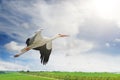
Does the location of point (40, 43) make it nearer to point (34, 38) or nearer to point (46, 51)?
point (34, 38)

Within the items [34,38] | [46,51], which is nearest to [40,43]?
[34,38]

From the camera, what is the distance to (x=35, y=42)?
15.0ft

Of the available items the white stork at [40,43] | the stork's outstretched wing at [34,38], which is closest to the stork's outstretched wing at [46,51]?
the white stork at [40,43]

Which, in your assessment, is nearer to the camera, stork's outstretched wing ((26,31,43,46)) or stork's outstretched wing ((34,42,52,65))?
stork's outstretched wing ((26,31,43,46))

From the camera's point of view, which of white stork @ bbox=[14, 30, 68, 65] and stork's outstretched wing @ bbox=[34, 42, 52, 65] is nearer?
white stork @ bbox=[14, 30, 68, 65]

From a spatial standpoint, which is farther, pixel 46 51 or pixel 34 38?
pixel 46 51

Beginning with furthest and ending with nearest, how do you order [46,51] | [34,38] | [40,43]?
[46,51] → [34,38] → [40,43]

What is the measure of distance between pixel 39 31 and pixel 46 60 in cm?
49

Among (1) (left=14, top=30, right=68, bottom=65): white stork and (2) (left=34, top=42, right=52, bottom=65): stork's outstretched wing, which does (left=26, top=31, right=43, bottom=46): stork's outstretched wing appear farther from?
(2) (left=34, top=42, right=52, bottom=65): stork's outstretched wing

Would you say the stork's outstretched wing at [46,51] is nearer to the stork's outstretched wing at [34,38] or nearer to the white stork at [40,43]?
the white stork at [40,43]

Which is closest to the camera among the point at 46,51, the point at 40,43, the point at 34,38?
the point at 40,43

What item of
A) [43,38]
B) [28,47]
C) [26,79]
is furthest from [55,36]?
[26,79]

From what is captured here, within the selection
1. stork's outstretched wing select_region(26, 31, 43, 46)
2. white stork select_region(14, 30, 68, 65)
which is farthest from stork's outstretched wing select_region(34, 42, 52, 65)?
stork's outstretched wing select_region(26, 31, 43, 46)

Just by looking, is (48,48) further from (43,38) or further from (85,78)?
(85,78)
